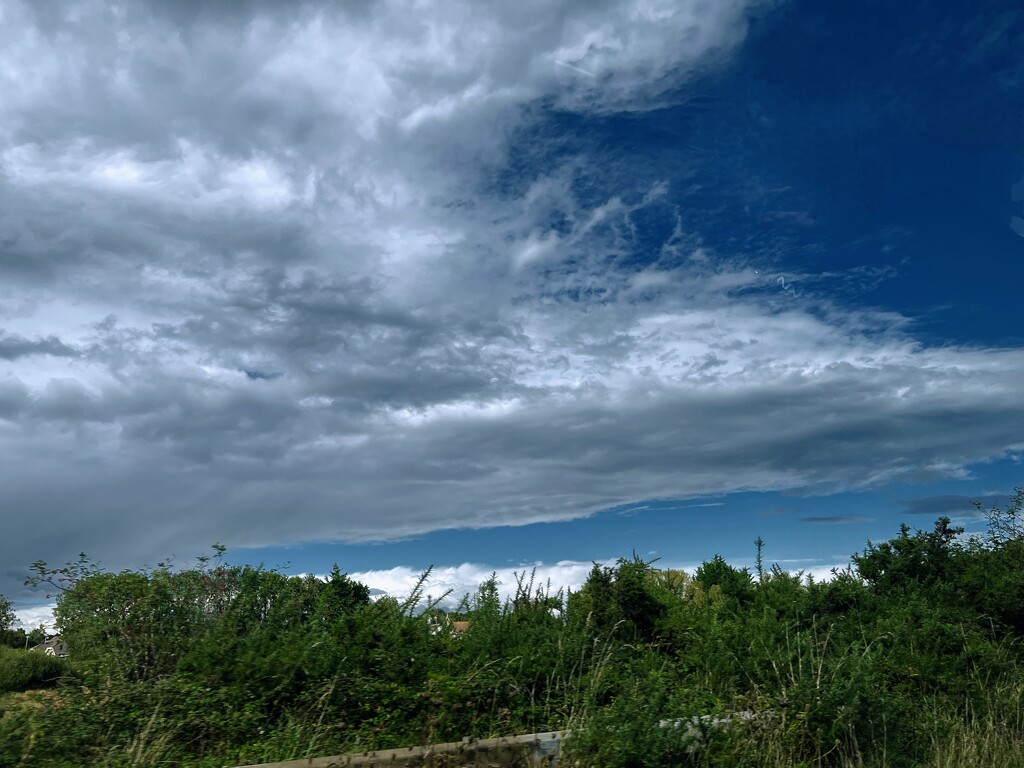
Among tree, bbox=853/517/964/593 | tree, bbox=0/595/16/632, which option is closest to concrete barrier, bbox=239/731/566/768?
tree, bbox=853/517/964/593

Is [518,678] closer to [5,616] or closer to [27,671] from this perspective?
[27,671]

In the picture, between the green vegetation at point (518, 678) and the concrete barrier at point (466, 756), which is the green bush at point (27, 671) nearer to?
the green vegetation at point (518, 678)

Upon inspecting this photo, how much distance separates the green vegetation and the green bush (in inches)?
230

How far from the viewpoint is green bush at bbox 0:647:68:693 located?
50.1ft

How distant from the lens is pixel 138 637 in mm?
8992

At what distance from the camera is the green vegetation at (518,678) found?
6852 mm

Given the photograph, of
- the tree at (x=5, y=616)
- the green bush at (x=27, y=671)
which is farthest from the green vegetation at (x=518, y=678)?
the tree at (x=5, y=616)

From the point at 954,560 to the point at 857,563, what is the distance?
5.10 feet

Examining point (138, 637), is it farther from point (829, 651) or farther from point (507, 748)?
point (829, 651)

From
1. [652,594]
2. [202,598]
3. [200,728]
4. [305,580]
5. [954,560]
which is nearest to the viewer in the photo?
[200,728]

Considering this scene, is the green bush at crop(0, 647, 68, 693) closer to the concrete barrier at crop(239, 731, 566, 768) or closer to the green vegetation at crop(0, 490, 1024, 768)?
the green vegetation at crop(0, 490, 1024, 768)

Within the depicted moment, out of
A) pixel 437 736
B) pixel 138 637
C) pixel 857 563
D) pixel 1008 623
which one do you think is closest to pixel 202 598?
pixel 138 637

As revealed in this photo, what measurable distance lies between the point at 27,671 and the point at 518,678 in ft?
42.2

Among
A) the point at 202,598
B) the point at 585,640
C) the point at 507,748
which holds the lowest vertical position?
the point at 507,748
